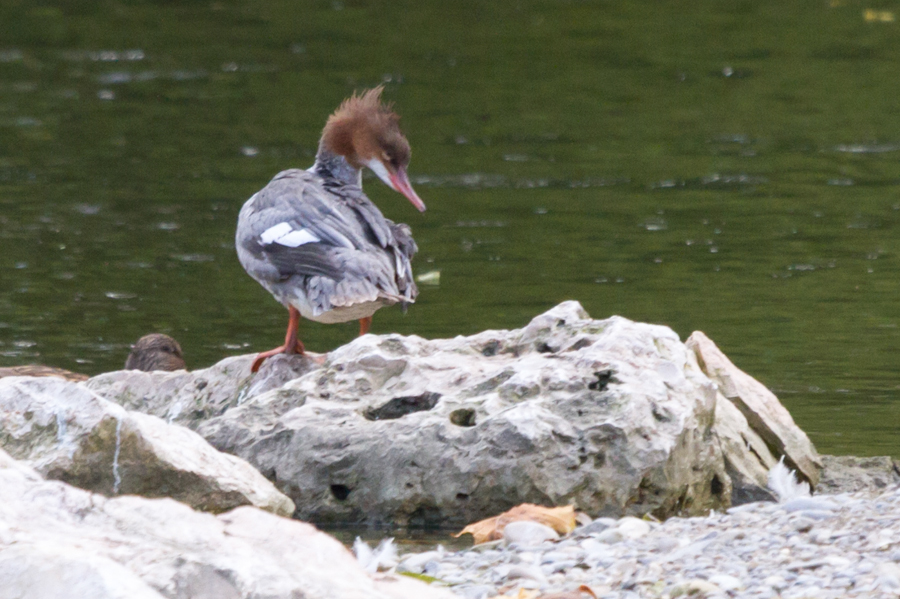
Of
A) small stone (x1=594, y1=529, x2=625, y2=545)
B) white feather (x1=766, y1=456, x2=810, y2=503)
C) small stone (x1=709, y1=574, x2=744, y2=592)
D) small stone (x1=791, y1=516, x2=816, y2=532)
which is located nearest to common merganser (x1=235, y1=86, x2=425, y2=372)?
small stone (x1=594, y1=529, x2=625, y2=545)

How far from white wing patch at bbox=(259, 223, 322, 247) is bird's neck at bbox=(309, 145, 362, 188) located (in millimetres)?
846

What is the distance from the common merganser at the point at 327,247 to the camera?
6.00 meters

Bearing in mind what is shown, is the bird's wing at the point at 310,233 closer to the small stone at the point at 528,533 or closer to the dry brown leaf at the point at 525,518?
the dry brown leaf at the point at 525,518

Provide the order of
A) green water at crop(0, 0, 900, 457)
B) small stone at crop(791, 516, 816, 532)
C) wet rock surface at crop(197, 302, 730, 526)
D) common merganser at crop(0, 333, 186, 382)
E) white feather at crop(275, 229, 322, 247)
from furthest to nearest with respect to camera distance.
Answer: green water at crop(0, 0, 900, 457)
common merganser at crop(0, 333, 186, 382)
white feather at crop(275, 229, 322, 247)
wet rock surface at crop(197, 302, 730, 526)
small stone at crop(791, 516, 816, 532)

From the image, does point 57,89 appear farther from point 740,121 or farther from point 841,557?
point 841,557

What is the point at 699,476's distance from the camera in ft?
18.4

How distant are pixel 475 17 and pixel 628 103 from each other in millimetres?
6319

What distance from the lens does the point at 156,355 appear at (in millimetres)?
8305

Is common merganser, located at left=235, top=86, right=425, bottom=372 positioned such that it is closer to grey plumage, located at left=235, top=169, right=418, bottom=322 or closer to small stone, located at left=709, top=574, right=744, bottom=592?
grey plumage, located at left=235, top=169, right=418, bottom=322

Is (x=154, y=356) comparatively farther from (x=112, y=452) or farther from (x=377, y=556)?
(x=377, y=556)

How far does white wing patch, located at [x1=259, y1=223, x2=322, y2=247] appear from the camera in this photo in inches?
243

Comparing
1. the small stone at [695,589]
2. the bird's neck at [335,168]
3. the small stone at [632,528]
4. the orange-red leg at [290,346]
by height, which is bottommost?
the small stone at [632,528]

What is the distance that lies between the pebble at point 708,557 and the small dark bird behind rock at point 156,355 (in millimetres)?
3579

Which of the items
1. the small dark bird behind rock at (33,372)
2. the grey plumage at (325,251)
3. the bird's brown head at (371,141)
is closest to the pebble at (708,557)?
the grey plumage at (325,251)
